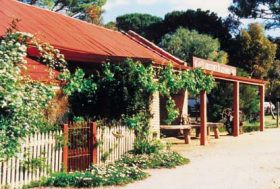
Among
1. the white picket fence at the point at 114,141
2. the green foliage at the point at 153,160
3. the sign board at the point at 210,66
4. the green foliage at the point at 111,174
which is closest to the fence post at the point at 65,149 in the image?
the green foliage at the point at 111,174

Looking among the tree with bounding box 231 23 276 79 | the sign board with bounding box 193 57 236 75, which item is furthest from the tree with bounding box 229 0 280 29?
the sign board with bounding box 193 57 236 75

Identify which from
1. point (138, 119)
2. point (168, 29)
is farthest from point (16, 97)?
point (168, 29)

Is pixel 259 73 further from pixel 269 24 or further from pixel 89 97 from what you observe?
pixel 89 97

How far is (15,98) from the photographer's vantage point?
5707mm

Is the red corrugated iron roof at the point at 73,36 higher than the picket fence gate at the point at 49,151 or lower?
higher

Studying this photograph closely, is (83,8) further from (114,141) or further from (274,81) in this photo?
(114,141)

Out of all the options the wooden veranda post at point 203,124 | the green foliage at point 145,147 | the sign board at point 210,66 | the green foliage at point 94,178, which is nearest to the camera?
the green foliage at point 94,178

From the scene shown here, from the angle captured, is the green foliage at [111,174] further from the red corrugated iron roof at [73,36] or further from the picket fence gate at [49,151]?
the red corrugated iron roof at [73,36]

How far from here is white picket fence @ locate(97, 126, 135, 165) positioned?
12.2 metres

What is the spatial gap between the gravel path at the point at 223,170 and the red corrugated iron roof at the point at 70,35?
3.50 meters

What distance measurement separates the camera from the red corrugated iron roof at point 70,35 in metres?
14.3

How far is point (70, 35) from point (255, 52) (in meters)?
34.6

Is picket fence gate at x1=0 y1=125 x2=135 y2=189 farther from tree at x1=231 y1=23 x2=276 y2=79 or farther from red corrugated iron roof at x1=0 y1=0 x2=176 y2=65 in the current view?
tree at x1=231 y1=23 x2=276 y2=79

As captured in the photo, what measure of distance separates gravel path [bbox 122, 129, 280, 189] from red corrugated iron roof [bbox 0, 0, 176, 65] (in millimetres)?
3503
